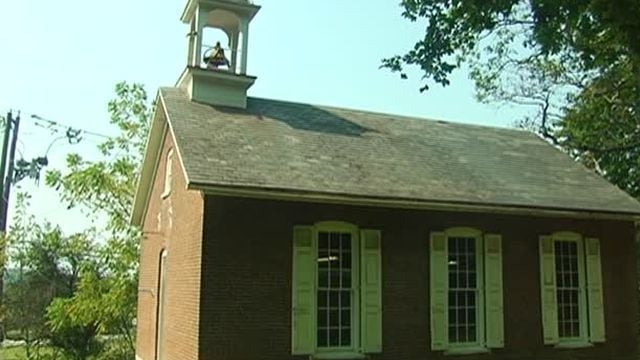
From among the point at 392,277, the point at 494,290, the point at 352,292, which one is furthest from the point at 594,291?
the point at 352,292

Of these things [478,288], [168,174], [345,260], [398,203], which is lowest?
[478,288]

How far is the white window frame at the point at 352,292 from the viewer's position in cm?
1271

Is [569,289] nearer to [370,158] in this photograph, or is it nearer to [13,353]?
[370,158]

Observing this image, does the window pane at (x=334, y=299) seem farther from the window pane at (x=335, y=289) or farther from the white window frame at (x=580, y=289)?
the white window frame at (x=580, y=289)

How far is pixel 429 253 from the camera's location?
14023mm

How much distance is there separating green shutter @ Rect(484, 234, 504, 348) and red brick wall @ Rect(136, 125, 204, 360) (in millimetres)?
6258

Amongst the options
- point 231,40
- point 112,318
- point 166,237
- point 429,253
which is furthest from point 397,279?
point 112,318

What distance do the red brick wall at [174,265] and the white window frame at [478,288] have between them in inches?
208

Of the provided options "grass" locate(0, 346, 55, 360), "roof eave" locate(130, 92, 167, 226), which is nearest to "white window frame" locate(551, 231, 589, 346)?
"roof eave" locate(130, 92, 167, 226)

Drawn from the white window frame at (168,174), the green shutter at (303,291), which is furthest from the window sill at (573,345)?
the white window frame at (168,174)

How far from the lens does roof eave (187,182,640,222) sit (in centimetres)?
1188

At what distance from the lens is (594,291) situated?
52.0 feet

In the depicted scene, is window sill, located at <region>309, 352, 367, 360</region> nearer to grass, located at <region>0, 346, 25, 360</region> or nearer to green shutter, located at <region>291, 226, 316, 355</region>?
green shutter, located at <region>291, 226, 316, 355</region>

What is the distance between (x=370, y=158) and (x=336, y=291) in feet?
10.9
